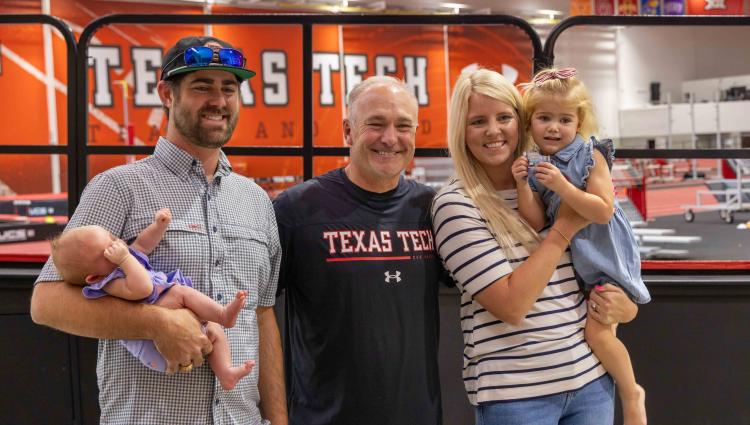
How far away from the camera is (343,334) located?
1.99 metres

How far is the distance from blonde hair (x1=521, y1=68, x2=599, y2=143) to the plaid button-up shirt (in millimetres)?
870

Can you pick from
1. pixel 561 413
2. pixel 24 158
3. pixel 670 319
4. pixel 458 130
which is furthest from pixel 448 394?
pixel 24 158

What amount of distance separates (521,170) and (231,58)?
33.2 inches

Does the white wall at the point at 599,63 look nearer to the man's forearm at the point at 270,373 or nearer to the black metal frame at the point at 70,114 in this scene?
the black metal frame at the point at 70,114

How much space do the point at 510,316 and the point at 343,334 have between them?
48cm

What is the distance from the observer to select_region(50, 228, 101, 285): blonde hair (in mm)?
1584

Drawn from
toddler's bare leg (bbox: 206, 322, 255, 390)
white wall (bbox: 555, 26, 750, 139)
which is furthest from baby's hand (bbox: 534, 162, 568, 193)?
white wall (bbox: 555, 26, 750, 139)

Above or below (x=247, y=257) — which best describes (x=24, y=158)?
above

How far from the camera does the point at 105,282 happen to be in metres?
1.60

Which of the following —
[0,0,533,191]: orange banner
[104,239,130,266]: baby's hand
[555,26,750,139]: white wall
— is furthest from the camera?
[555,26,750,139]: white wall

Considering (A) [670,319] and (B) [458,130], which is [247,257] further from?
(A) [670,319]

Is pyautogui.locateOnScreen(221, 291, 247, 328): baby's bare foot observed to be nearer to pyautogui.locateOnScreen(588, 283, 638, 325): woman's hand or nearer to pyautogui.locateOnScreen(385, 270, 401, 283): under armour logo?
pyautogui.locateOnScreen(385, 270, 401, 283): under armour logo

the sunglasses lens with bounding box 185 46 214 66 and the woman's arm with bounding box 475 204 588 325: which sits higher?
the sunglasses lens with bounding box 185 46 214 66

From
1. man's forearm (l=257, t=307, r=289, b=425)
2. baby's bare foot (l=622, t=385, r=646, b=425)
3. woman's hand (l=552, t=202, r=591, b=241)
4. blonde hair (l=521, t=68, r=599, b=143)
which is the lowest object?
baby's bare foot (l=622, t=385, r=646, b=425)
